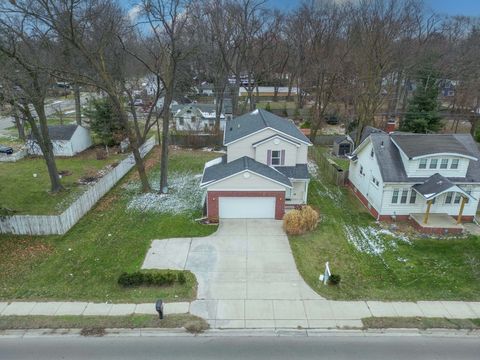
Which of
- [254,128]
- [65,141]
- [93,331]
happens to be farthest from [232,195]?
[65,141]

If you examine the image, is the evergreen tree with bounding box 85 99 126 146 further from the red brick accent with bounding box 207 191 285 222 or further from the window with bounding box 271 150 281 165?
the window with bounding box 271 150 281 165

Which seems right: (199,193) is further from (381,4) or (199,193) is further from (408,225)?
Answer: (381,4)

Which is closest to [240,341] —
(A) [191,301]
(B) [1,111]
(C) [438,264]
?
(A) [191,301]

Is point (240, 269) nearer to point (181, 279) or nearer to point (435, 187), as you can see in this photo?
point (181, 279)

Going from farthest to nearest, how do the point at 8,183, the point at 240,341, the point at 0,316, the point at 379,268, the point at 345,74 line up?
the point at 345,74 < the point at 8,183 < the point at 379,268 < the point at 0,316 < the point at 240,341

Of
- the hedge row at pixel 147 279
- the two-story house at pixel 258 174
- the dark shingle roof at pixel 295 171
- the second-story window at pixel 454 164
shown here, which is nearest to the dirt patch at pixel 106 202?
the two-story house at pixel 258 174

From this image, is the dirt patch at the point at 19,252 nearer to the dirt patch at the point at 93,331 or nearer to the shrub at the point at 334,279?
the dirt patch at the point at 93,331

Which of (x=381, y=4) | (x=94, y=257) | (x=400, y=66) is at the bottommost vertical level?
(x=94, y=257)
